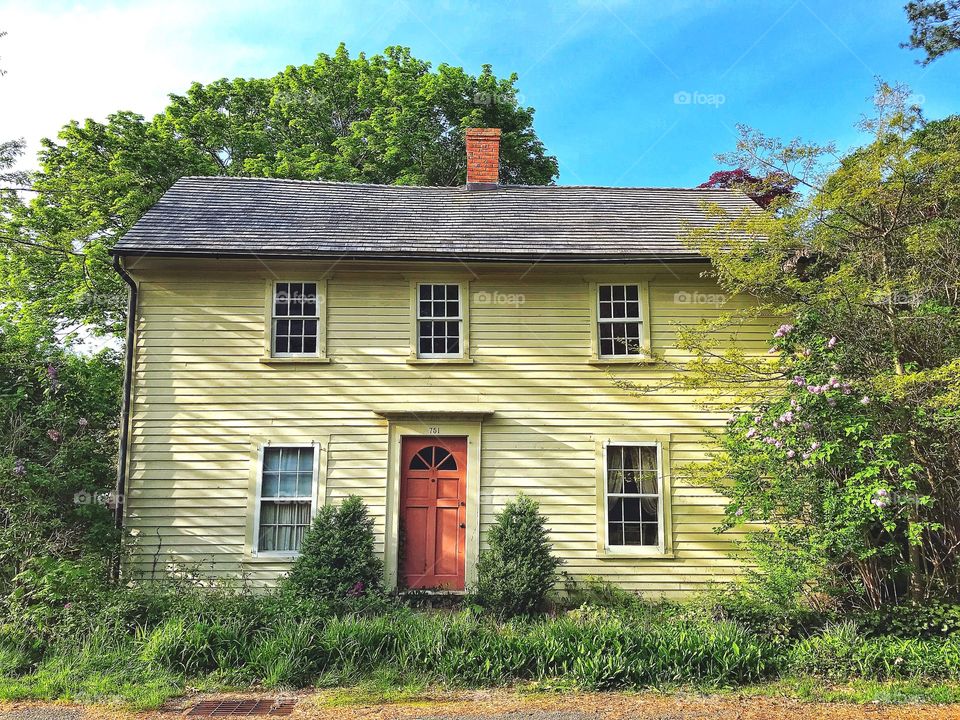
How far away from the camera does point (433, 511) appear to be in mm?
10750

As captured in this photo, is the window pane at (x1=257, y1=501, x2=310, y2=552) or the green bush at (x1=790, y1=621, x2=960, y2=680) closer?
the green bush at (x1=790, y1=621, x2=960, y2=680)

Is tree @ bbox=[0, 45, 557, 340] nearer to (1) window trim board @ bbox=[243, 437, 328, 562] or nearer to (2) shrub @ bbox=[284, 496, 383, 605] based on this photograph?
(1) window trim board @ bbox=[243, 437, 328, 562]

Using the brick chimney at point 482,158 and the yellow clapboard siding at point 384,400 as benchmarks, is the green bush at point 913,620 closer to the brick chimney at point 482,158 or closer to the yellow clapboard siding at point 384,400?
the yellow clapboard siding at point 384,400

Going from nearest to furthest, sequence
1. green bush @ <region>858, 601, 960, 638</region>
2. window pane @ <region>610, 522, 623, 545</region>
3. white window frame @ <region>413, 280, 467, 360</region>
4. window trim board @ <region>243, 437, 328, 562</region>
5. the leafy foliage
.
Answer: green bush @ <region>858, 601, 960, 638</region> < the leafy foliage < window trim board @ <region>243, 437, 328, 562</region> < window pane @ <region>610, 522, 623, 545</region> < white window frame @ <region>413, 280, 467, 360</region>

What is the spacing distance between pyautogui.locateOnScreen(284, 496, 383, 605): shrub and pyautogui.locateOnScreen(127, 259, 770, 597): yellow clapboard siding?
77cm

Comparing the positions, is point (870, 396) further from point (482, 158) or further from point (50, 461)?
point (50, 461)

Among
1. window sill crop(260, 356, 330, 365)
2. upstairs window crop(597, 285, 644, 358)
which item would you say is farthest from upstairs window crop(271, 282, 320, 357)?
upstairs window crop(597, 285, 644, 358)

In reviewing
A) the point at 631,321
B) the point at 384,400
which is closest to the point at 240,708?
the point at 384,400

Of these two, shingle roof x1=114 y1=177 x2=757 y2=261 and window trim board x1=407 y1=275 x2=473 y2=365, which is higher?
shingle roof x1=114 y1=177 x2=757 y2=261

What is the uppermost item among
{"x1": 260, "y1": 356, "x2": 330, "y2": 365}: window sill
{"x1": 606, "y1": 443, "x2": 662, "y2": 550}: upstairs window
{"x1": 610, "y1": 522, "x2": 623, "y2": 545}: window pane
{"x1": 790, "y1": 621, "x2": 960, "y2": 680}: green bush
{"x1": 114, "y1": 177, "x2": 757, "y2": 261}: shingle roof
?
{"x1": 114, "y1": 177, "x2": 757, "y2": 261}: shingle roof

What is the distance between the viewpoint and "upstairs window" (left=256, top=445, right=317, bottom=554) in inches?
415

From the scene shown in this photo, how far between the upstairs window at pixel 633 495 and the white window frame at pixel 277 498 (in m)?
4.81

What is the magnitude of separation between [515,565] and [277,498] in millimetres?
4115

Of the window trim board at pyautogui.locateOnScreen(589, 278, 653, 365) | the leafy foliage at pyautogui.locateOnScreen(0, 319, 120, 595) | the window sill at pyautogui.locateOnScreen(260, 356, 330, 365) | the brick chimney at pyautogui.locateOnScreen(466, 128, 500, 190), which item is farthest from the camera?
the brick chimney at pyautogui.locateOnScreen(466, 128, 500, 190)
